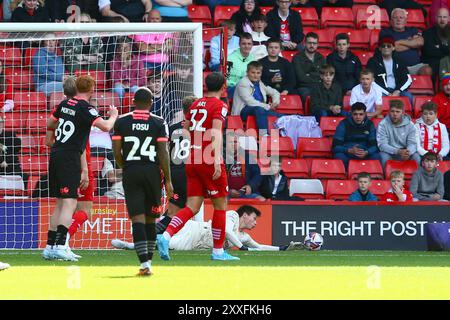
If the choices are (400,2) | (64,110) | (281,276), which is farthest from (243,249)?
(400,2)

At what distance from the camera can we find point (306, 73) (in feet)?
63.7

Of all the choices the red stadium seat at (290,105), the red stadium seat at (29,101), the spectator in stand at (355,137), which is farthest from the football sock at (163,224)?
the red stadium seat at (290,105)

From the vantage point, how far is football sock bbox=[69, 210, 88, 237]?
539 inches

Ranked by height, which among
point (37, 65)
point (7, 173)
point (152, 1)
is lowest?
point (7, 173)

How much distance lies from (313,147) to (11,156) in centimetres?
467

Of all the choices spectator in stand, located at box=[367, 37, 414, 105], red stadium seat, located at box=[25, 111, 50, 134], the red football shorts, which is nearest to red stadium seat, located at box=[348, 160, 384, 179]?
spectator in stand, located at box=[367, 37, 414, 105]

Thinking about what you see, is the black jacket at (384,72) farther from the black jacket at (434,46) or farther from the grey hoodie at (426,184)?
the grey hoodie at (426,184)

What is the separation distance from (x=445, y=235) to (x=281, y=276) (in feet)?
19.1

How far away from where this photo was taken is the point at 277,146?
720 inches

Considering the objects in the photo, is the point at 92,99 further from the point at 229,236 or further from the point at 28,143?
the point at 229,236

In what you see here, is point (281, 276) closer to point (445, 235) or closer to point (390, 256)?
point (390, 256)

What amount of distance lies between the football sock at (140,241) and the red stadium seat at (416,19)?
11505 mm

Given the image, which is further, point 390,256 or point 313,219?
point 313,219
